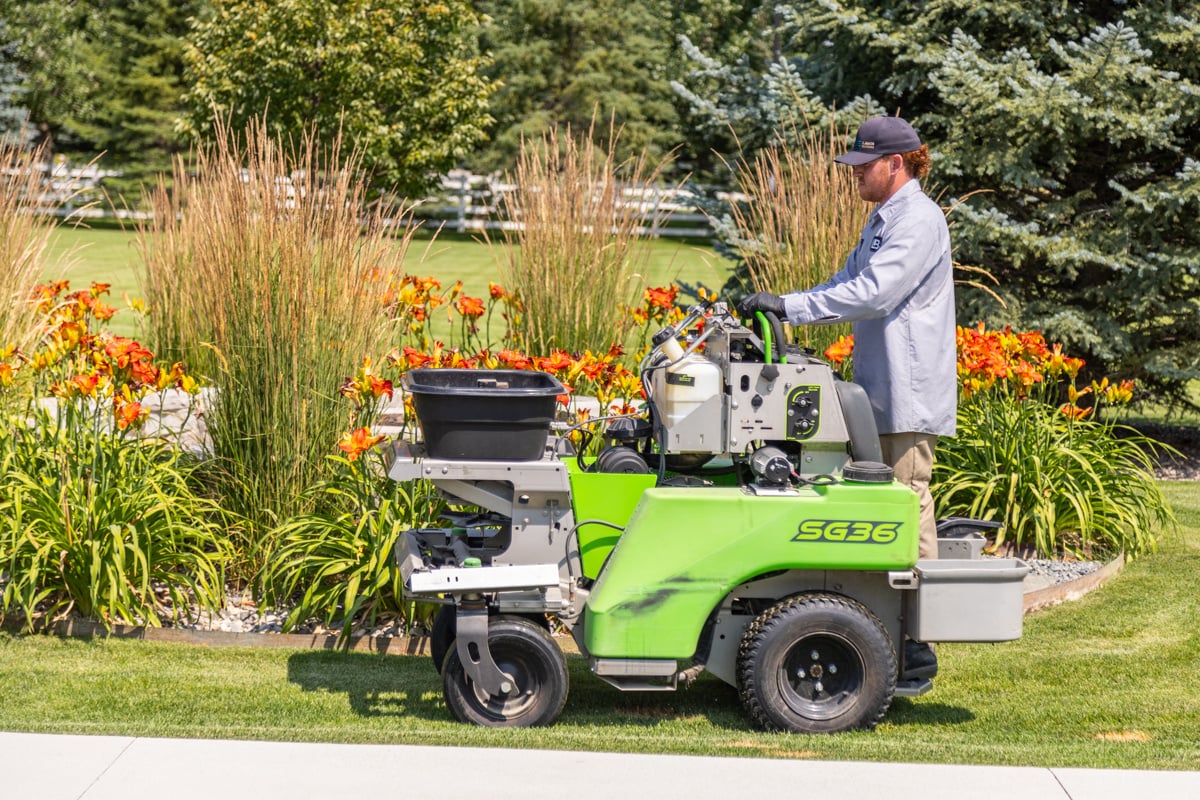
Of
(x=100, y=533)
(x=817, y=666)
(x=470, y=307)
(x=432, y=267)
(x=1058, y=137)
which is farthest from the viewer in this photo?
(x=432, y=267)

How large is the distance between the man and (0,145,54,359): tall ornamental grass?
4.58 m

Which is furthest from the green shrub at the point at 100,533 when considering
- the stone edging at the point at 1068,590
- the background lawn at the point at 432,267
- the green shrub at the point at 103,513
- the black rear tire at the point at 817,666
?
the background lawn at the point at 432,267

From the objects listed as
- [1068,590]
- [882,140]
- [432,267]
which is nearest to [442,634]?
Result: [882,140]

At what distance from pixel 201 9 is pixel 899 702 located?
1089 inches

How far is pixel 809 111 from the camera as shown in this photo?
8898 mm

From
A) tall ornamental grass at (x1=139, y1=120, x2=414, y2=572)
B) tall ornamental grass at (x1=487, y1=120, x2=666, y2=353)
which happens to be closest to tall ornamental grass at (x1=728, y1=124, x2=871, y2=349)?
tall ornamental grass at (x1=487, y1=120, x2=666, y2=353)

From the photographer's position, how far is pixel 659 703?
464cm

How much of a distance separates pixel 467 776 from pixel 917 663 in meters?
1.55

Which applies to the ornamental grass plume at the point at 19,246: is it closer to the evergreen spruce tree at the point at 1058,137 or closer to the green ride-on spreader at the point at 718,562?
the green ride-on spreader at the point at 718,562

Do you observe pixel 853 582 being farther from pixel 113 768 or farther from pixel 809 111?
pixel 809 111

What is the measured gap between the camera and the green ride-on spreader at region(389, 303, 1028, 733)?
13.6 ft

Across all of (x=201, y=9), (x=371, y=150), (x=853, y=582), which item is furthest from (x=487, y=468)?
(x=201, y=9)

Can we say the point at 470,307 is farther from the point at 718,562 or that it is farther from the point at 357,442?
the point at 718,562

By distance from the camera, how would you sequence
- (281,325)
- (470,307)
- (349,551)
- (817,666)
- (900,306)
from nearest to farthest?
(817,666) < (900,306) < (349,551) < (281,325) < (470,307)
